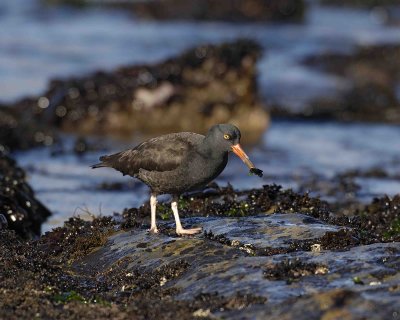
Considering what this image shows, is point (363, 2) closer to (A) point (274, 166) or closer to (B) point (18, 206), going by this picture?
(A) point (274, 166)

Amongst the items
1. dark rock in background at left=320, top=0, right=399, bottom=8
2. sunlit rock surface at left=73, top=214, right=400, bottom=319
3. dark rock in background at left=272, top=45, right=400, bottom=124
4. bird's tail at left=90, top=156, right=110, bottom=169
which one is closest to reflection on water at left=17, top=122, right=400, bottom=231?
dark rock in background at left=272, top=45, right=400, bottom=124

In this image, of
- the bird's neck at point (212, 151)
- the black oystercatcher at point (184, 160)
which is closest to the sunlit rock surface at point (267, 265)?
the black oystercatcher at point (184, 160)

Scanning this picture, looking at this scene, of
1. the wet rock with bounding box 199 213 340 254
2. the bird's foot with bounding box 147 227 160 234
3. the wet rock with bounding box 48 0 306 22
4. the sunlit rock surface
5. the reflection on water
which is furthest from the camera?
the wet rock with bounding box 48 0 306 22

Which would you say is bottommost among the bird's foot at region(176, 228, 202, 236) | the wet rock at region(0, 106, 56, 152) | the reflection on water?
the reflection on water

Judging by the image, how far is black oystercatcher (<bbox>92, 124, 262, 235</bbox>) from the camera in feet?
27.5

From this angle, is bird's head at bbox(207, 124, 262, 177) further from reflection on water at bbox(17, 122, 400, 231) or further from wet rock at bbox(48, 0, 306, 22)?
wet rock at bbox(48, 0, 306, 22)

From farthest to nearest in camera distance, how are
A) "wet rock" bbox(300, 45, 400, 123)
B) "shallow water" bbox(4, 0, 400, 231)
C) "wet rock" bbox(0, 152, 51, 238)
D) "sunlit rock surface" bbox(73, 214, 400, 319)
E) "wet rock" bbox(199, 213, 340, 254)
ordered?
"wet rock" bbox(300, 45, 400, 123) < "shallow water" bbox(4, 0, 400, 231) < "wet rock" bbox(0, 152, 51, 238) < "wet rock" bbox(199, 213, 340, 254) < "sunlit rock surface" bbox(73, 214, 400, 319)

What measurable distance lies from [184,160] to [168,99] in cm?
1235

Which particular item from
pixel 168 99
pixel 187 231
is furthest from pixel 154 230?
pixel 168 99

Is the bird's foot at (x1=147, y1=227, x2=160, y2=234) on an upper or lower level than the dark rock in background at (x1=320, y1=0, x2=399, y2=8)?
lower

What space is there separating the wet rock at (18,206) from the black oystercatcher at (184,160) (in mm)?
1851

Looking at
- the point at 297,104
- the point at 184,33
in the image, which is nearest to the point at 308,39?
the point at 184,33

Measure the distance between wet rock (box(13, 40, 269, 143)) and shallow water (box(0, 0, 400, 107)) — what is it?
2.73 metres

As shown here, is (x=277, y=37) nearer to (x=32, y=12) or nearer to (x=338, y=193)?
(x=32, y=12)
